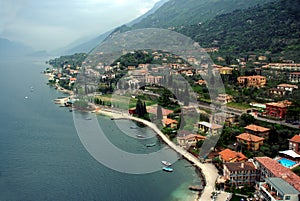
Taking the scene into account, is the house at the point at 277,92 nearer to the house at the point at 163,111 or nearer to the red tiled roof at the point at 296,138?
the house at the point at 163,111

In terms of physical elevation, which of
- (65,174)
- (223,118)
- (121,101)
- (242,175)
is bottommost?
(65,174)

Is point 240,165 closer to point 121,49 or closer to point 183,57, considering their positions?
point 183,57

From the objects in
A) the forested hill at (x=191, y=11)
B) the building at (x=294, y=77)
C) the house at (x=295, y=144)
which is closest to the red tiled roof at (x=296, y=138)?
the house at (x=295, y=144)

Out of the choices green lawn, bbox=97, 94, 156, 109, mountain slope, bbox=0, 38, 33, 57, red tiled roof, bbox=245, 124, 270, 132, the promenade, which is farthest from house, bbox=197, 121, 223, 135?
mountain slope, bbox=0, 38, 33, 57

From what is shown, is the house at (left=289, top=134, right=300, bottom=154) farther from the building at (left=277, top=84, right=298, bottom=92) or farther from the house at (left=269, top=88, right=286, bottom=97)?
the building at (left=277, top=84, right=298, bottom=92)

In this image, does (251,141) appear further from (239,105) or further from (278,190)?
(239,105)

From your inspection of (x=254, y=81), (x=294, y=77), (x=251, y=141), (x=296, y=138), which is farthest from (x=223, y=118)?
(x=294, y=77)
